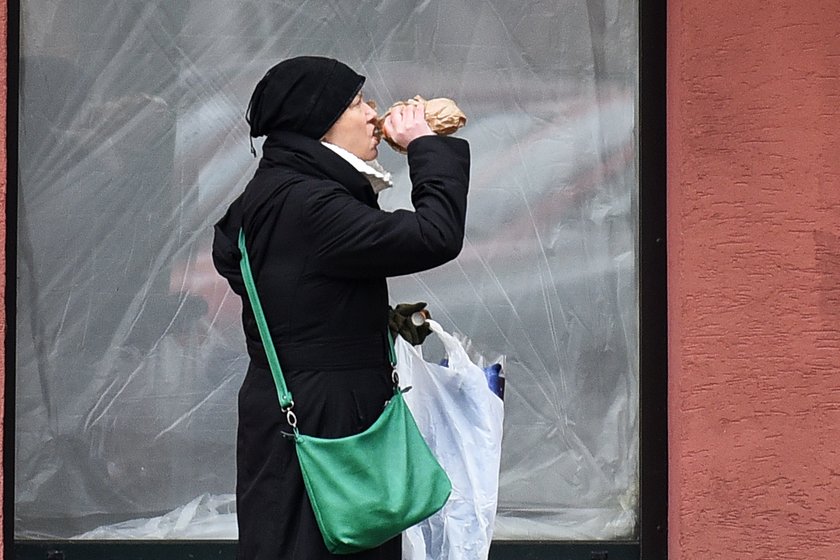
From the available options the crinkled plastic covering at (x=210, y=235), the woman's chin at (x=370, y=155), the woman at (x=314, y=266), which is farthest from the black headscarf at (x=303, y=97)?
the crinkled plastic covering at (x=210, y=235)

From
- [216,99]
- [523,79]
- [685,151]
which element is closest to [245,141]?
[216,99]

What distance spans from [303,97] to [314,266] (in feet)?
1.20

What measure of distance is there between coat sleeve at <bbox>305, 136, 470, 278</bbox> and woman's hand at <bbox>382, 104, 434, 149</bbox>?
0.38ft

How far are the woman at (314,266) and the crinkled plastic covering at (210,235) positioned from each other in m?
1.55

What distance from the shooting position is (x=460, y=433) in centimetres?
363

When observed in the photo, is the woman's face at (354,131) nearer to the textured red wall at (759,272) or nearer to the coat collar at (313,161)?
the coat collar at (313,161)

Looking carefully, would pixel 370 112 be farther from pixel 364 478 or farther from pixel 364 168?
pixel 364 478

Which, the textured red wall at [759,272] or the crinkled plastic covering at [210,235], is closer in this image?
the textured red wall at [759,272]

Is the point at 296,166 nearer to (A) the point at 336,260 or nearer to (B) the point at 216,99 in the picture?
(A) the point at 336,260

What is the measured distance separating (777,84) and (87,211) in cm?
213

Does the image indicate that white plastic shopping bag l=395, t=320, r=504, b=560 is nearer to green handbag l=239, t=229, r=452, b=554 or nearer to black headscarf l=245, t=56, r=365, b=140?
green handbag l=239, t=229, r=452, b=554

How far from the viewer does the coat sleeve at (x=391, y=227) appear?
3.19 meters

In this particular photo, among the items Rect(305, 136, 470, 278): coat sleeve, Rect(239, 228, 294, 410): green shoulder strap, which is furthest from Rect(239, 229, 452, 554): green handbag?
Rect(305, 136, 470, 278): coat sleeve

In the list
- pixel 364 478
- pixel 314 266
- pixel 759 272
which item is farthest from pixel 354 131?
pixel 759 272
